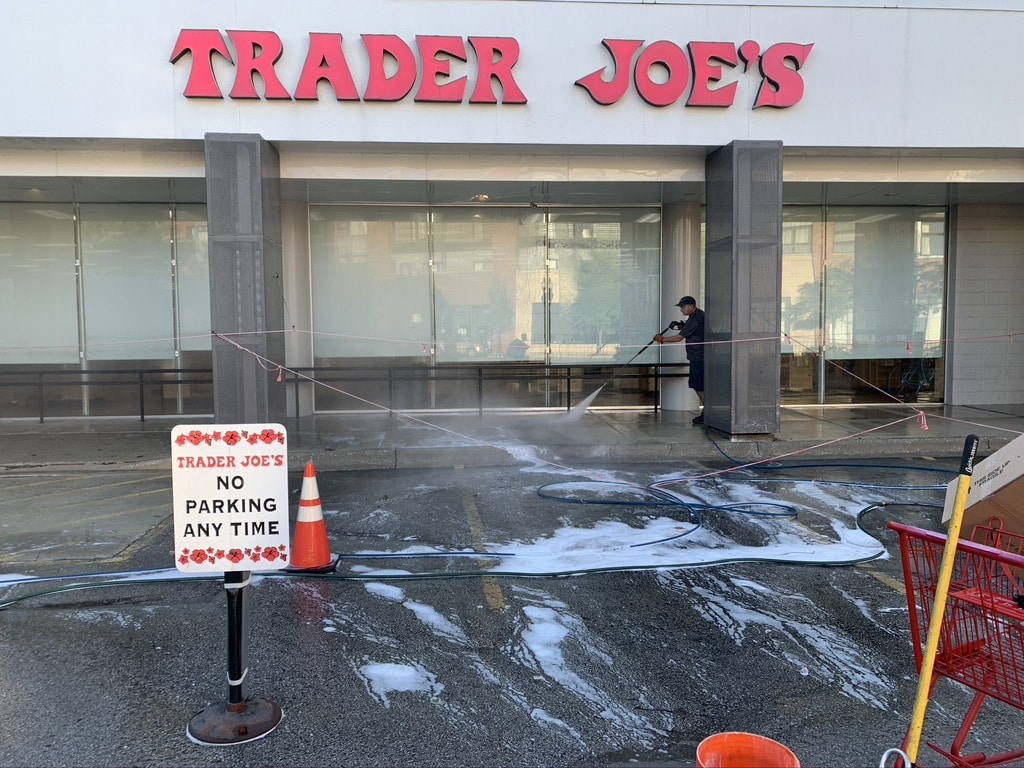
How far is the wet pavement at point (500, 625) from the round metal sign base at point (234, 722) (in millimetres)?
60

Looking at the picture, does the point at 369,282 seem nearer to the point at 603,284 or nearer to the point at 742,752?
the point at 603,284

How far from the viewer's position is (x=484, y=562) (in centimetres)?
558

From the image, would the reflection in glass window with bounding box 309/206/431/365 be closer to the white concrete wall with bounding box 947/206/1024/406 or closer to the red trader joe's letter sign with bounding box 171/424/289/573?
the white concrete wall with bounding box 947/206/1024/406

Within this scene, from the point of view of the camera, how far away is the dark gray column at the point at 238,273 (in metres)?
9.45

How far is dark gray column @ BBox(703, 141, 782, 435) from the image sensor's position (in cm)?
987

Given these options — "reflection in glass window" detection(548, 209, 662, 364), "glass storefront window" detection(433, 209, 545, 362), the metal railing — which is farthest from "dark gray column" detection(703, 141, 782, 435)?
"glass storefront window" detection(433, 209, 545, 362)

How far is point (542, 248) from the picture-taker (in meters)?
13.7

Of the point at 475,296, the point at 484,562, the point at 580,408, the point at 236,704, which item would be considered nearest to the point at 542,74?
the point at 475,296

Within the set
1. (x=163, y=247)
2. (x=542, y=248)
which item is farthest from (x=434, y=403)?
(x=163, y=247)

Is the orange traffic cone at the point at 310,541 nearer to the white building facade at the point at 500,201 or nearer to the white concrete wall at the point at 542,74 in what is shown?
the white building facade at the point at 500,201

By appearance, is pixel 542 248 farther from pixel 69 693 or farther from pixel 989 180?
pixel 69 693

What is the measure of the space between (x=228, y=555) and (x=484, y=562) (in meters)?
2.54

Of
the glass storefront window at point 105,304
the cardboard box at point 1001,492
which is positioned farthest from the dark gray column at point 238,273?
the cardboard box at point 1001,492

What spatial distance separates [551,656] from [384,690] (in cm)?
90
